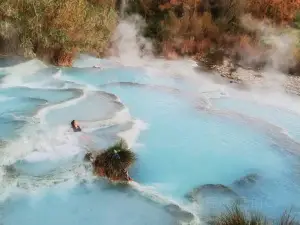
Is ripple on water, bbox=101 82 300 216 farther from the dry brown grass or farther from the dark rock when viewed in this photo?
the dry brown grass

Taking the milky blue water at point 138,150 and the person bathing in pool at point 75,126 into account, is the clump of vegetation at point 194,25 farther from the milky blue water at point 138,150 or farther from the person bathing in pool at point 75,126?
the person bathing in pool at point 75,126

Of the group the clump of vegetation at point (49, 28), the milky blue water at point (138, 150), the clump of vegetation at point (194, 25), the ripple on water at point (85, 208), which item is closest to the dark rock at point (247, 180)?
the milky blue water at point (138, 150)

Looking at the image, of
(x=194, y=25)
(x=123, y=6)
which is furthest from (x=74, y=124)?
(x=123, y=6)

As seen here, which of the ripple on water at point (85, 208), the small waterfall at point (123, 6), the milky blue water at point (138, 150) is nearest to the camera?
the ripple on water at point (85, 208)

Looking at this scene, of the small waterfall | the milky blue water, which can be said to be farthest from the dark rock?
the small waterfall

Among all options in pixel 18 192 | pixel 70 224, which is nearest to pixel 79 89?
pixel 18 192

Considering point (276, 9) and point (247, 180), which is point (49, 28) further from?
point (276, 9)
